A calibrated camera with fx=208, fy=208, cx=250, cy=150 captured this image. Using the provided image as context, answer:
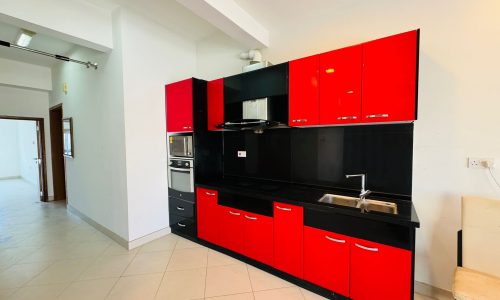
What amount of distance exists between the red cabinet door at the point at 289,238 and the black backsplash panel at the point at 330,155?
24.6 inches

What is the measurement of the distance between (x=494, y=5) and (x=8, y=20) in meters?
4.27

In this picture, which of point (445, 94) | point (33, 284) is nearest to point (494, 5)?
point (445, 94)

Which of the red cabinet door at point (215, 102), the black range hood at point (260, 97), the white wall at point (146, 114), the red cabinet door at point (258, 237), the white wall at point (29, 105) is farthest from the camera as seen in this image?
the white wall at point (29, 105)

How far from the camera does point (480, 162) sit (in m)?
1.65

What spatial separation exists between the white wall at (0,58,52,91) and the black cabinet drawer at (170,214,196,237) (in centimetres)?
415

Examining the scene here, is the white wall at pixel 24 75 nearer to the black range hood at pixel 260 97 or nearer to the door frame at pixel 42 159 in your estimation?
the door frame at pixel 42 159

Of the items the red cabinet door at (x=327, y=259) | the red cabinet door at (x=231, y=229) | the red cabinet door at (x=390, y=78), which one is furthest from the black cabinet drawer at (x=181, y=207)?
the red cabinet door at (x=390, y=78)

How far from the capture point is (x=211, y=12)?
210cm

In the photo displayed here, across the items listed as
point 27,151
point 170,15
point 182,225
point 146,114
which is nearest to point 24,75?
point 146,114

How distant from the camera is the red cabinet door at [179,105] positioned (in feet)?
9.20

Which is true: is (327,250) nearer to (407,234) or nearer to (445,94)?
(407,234)

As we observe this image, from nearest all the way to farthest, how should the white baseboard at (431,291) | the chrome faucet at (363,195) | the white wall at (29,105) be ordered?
the white baseboard at (431,291) → the chrome faucet at (363,195) → the white wall at (29,105)

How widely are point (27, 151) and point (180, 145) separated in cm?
868

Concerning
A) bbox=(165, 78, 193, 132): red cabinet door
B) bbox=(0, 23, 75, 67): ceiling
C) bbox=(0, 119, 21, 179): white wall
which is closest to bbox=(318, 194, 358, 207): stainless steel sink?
bbox=(165, 78, 193, 132): red cabinet door
